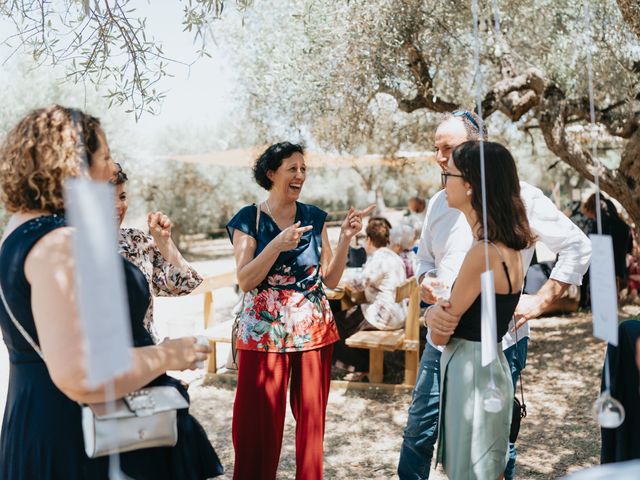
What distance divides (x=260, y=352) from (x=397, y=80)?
417 centimetres

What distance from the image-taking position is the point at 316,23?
6.59m

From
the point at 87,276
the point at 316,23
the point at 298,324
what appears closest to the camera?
the point at 87,276

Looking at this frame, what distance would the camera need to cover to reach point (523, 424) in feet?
15.4

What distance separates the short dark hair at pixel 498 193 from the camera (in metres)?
2.17

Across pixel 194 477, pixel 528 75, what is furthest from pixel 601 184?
pixel 194 477

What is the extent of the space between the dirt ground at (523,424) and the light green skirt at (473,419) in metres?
1.58

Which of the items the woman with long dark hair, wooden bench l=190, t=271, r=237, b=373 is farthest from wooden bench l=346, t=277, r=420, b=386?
the woman with long dark hair

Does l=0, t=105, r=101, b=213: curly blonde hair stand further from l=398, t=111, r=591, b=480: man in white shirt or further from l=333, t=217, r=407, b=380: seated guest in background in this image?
l=333, t=217, r=407, b=380: seated guest in background

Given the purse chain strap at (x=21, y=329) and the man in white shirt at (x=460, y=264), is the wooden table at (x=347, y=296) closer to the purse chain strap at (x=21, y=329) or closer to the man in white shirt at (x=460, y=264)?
the man in white shirt at (x=460, y=264)

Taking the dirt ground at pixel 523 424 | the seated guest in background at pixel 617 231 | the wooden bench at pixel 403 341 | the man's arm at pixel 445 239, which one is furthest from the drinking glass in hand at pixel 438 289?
the seated guest in background at pixel 617 231

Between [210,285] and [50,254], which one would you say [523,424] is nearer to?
[210,285]

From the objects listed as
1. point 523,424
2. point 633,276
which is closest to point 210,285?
point 523,424

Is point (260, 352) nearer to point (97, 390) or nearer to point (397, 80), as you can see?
point (97, 390)

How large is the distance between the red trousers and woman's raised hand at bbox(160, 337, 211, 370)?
1208 mm
